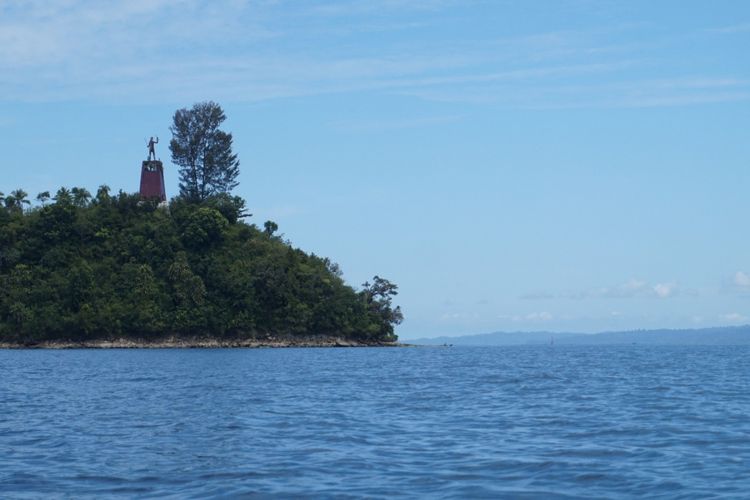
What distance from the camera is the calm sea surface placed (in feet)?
58.3

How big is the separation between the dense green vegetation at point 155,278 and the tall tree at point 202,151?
374 centimetres

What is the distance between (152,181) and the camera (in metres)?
126

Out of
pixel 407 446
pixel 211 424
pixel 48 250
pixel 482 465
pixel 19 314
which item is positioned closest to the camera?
pixel 482 465

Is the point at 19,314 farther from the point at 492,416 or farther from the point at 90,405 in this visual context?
the point at 492,416

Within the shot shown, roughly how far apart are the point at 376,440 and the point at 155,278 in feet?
315

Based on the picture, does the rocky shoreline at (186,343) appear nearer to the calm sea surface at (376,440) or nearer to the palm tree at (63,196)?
the palm tree at (63,196)

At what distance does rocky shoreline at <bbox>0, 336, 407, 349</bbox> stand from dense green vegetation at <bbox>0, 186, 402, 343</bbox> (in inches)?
28.5

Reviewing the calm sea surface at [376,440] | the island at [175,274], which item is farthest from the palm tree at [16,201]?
the calm sea surface at [376,440]

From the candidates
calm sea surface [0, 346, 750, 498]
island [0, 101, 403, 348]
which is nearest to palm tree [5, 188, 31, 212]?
island [0, 101, 403, 348]

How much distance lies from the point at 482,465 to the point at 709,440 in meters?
7.14

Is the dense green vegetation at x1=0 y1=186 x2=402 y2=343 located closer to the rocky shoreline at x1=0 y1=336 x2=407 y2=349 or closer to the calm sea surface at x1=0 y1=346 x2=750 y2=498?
the rocky shoreline at x1=0 y1=336 x2=407 y2=349

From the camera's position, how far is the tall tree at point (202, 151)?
127312 mm

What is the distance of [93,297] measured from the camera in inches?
4309

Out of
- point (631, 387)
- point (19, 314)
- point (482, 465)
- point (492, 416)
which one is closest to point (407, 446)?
point (482, 465)
